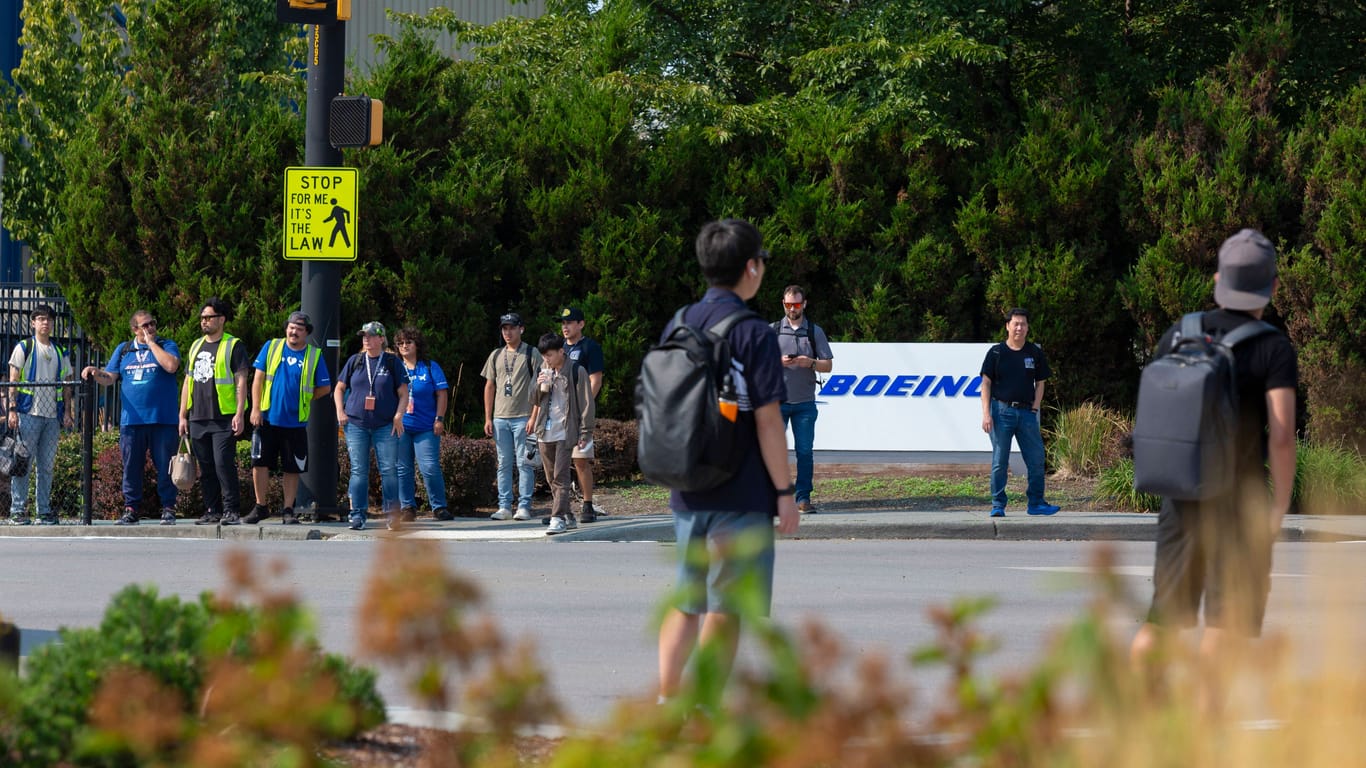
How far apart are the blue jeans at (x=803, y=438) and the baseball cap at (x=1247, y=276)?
943 centimetres

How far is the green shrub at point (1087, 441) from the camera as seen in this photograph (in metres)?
17.2

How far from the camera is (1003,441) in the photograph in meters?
14.8

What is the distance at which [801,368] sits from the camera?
14891 millimetres

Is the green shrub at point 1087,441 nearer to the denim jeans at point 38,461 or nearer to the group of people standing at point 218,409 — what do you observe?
the group of people standing at point 218,409

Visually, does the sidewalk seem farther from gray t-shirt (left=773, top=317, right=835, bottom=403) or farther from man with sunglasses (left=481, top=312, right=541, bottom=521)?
gray t-shirt (left=773, top=317, right=835, bottom=403)

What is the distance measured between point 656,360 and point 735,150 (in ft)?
45.9

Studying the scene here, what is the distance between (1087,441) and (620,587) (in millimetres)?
8414

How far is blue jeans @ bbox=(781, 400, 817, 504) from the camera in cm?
1491

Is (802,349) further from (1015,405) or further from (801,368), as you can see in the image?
(1015,405)

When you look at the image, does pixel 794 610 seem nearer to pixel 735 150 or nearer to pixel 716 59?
pixel 735 150

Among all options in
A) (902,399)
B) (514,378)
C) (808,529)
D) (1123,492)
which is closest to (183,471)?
(514,378)

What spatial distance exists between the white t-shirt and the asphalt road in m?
1.24

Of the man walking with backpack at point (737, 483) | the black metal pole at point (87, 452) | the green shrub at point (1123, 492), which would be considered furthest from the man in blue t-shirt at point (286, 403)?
the man walking with backpack at point (737, 483)

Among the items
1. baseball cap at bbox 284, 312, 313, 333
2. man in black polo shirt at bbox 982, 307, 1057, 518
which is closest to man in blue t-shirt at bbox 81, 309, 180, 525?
baseball cap at bbox 284, 312, 313, 333
